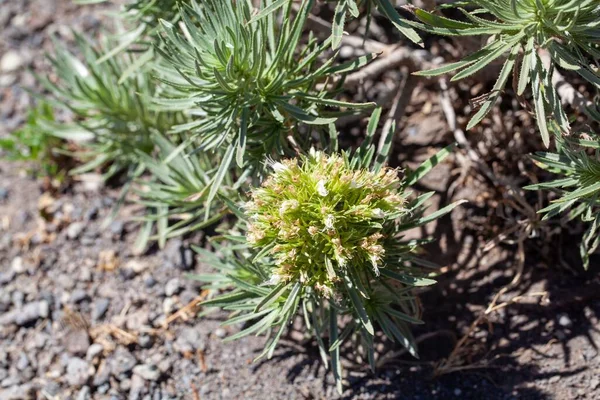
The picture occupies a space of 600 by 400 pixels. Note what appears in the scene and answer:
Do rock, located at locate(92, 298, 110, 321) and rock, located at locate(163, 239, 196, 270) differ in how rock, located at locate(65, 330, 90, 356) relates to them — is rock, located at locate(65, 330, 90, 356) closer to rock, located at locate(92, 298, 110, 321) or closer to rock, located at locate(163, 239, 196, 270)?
rock, located at locate(92, 298, 110, 321)

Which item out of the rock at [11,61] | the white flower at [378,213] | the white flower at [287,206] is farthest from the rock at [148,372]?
the rock at [11,61]

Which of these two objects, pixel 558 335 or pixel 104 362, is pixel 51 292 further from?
pixel 558 335

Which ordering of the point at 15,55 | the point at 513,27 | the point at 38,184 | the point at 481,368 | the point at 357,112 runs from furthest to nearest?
the point at 15,55 < the point at 38,184 < the point at 481,368 < the point at 357,112 < the point at 513,27

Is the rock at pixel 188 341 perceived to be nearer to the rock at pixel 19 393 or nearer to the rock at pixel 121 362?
the rock at pixel 121 362

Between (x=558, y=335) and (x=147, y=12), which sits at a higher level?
(x=147, y=12)

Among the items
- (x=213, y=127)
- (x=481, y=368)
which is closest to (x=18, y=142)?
(x=213, y=127)

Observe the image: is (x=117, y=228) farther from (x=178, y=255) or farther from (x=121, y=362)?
(x=121, y=362)

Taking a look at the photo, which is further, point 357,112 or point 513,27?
point 357,112
